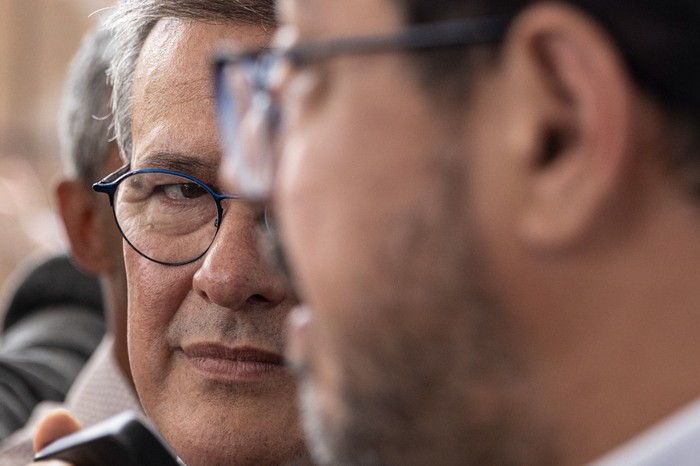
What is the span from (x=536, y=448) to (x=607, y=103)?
0.82 ft

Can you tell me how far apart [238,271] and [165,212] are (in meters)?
0.16

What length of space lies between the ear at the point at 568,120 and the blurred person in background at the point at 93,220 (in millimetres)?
1015

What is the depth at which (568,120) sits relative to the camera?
0.72 metres

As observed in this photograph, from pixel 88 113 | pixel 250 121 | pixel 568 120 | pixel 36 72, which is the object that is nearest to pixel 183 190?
pixel 88 113

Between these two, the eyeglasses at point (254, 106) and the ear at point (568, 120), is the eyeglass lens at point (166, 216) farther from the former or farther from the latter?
the ear at point (568, 120)

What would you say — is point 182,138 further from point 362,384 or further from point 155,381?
point 362,384

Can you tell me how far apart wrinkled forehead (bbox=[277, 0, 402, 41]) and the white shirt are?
1.12ft

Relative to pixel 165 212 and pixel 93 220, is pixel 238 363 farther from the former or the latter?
pixel 93 220

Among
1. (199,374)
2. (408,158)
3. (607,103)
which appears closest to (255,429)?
(199,374)

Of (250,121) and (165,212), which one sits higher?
(250,121)

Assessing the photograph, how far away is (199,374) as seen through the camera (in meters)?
1.34

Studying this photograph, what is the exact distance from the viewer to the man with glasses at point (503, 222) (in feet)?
2.33

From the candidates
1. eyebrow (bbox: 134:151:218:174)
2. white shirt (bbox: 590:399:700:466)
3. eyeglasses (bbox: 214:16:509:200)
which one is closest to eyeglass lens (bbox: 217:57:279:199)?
eyeglasses (bbox: 214:16:509:200)

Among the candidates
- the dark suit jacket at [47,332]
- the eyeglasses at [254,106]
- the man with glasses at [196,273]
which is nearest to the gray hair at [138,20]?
the man with glasses at [196,273]
